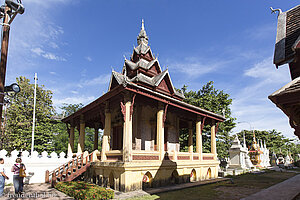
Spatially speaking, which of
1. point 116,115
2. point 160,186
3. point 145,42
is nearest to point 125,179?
point 160,186

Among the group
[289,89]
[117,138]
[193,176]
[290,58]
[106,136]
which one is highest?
[290,58]

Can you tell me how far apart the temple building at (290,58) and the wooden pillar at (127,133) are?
24.9 ft

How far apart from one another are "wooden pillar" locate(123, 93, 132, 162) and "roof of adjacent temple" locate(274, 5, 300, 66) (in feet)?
24.9

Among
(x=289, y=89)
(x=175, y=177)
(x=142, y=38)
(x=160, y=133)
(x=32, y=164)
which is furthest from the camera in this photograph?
(x=142, y=38)

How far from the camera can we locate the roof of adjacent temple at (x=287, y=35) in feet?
19.3

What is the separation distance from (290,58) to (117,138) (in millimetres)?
12986

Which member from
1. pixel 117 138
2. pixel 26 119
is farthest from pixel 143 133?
pixel 26 119

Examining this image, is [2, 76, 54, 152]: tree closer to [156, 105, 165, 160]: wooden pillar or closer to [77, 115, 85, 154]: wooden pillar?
[77, 115, 85, 154]: wooden pillar

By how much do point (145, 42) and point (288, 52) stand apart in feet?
53.4

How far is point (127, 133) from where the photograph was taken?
36.9ft

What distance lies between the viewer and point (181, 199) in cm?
953

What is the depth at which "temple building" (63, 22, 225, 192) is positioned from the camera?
36.9 ft

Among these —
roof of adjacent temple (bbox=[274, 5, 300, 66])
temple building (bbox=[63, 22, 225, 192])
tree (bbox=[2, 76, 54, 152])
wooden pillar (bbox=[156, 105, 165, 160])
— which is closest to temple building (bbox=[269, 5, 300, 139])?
roof of adjacent temple (bbox=[274, 5, 300, 66])

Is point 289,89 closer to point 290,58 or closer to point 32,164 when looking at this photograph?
point 290,58
